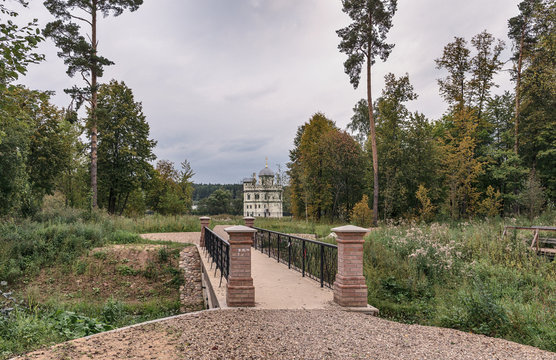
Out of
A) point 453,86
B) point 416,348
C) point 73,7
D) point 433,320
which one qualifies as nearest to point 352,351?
point 416,348

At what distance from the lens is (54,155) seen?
71.7 feet

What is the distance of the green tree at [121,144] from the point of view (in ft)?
83.1

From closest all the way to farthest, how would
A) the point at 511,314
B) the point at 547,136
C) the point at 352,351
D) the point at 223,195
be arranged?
the point at 352,351
the point at 511,314
the point at 547,136
the point at 223,195

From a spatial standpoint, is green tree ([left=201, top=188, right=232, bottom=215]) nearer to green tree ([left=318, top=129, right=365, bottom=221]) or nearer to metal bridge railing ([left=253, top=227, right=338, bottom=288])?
green tree ([left=318, top=129, right=365, bottom=221])

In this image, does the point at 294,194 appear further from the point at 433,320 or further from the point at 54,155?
the point at 433,320

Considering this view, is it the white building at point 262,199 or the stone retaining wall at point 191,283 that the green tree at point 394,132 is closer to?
the stone retaining wall at point 191,283

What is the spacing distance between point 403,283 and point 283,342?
532cm

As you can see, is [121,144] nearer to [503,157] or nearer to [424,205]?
[424,205]

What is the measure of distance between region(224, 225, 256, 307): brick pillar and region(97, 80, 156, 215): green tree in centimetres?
2205

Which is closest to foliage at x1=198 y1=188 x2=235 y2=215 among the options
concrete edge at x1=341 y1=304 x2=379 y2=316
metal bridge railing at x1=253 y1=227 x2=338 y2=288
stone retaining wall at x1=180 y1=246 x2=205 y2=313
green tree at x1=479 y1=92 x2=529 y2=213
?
green tree at x1=479 y1=92 x2=529 y2=213

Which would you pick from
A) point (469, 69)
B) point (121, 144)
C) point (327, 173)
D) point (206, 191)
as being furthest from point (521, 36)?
point (206, 191)

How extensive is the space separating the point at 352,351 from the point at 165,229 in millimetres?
17503

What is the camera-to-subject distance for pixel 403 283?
834 centimetres

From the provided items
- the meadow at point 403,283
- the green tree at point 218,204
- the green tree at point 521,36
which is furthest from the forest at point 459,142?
the green tree at point 218,204
